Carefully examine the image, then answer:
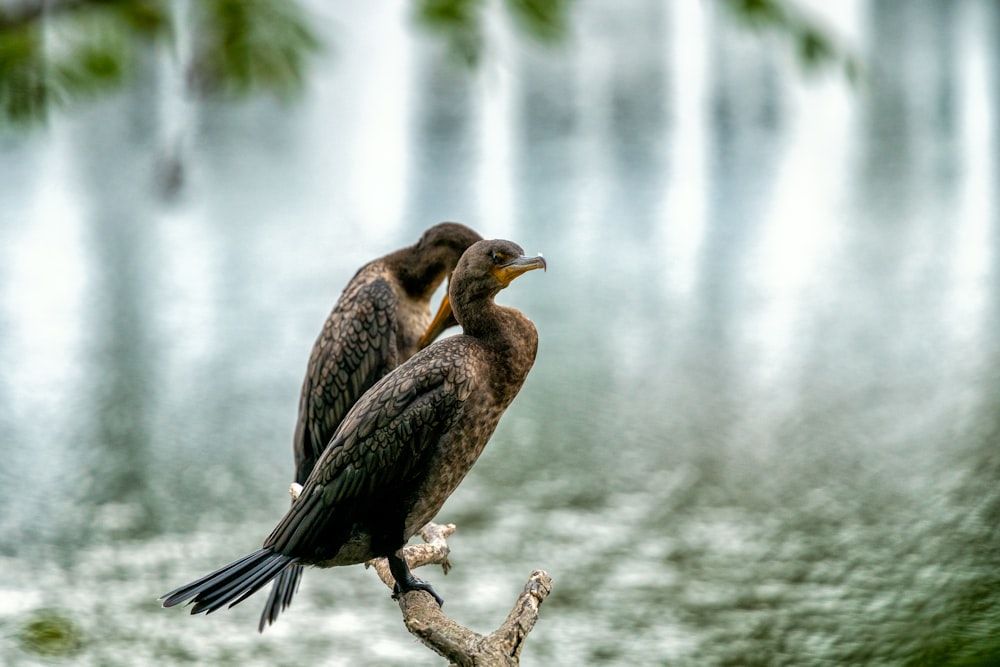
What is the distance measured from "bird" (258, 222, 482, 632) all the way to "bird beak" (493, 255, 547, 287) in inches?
17.7

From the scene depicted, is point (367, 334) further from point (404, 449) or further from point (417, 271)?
point (404, 449)

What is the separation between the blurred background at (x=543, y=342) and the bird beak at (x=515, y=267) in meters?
0.78

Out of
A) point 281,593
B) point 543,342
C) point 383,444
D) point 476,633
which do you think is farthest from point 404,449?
point 543,342

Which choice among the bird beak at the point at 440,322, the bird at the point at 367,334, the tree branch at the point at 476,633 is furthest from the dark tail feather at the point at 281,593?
the bird beak at the point at 440,322

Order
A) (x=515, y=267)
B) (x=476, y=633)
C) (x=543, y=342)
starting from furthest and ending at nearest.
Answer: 1. (x=543, y=342)
2. (x=476, y=633)
3. (x=515, y=267)

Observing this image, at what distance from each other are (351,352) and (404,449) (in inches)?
16.2

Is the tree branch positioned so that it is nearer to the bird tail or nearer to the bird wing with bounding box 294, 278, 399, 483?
the bird tail

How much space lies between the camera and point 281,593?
2418mm

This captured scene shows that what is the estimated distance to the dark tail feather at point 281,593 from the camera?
92.7 inches

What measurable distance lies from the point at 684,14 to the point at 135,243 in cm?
1245

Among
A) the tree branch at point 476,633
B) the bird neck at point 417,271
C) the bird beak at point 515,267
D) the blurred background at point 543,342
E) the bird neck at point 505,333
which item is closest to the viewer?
the bird beak at point 515,267

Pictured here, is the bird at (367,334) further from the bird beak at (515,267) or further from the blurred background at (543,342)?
the blurred background at (543,342)

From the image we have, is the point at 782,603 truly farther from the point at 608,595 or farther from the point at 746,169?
the point at 746,169

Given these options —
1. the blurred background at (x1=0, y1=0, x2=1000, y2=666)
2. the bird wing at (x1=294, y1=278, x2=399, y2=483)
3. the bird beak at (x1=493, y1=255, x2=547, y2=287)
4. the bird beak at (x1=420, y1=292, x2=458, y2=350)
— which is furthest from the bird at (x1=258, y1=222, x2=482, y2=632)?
the blurred background at (x1=0, y1=0, x2=1000, y2=666)
